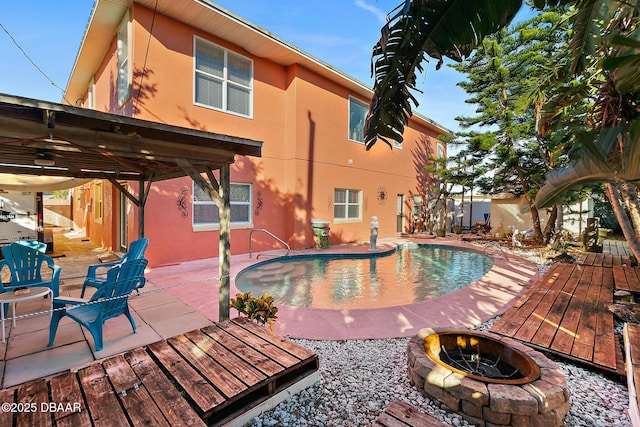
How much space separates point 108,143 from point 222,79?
6892 millimetres

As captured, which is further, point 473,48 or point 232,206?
point 232,206

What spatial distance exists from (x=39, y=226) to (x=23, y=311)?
680cm

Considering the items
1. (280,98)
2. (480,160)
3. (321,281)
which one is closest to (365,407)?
(321,281)

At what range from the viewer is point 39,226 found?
938cm

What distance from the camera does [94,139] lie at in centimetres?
309

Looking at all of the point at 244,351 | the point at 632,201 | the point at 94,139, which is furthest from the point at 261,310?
the point at 632,201

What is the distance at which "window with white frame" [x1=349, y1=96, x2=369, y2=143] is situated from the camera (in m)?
13.1

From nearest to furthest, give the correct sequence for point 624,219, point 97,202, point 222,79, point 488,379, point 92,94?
1. point 488,379
2. point 624,219
3. point 222,79
4. point 92,94
5. point 97,202

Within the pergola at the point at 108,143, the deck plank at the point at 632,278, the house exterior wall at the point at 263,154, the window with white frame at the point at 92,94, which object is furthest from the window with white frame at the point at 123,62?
the deck plank at the point at 632,278

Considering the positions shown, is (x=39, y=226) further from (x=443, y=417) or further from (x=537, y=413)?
(x=537, y=413)

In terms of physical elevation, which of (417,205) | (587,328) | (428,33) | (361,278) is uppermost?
(428,33)

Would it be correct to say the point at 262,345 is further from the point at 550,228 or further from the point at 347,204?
the point at 550,228

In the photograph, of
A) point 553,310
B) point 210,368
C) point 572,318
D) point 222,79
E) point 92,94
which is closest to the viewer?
point 210,368

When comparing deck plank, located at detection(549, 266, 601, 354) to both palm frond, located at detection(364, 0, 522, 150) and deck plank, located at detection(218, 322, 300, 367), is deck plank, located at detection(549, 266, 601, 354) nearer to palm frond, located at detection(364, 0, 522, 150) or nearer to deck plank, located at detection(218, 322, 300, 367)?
deck plank, located at detection(218, 322, 300, 367)
